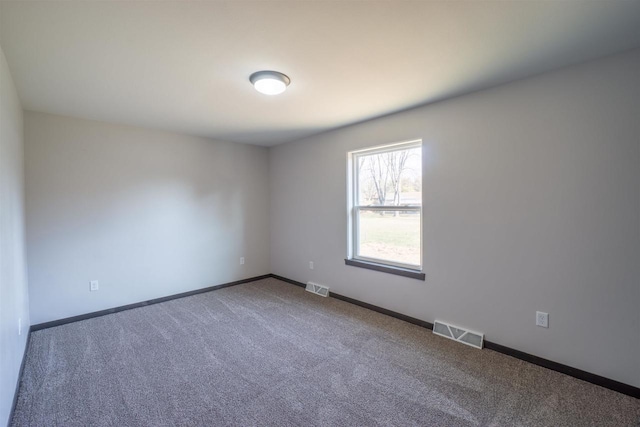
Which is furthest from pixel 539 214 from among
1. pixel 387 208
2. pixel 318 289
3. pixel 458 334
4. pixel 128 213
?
pixel 128 213

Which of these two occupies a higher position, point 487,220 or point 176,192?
point 176,192

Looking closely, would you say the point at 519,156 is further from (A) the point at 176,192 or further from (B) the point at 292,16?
(A) the point at 176,192

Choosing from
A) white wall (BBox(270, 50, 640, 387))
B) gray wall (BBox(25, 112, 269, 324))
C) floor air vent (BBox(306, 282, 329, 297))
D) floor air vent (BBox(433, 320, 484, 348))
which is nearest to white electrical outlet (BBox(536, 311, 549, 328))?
white wall (BBox(270, 50, 640, 387))

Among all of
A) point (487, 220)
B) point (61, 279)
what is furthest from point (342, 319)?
point (61, 279)

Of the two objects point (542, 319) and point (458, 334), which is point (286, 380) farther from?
point (542, 319)

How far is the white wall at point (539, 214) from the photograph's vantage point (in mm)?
1891

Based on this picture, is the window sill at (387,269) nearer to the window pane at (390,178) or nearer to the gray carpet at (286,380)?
the gray carpet at (286,380)

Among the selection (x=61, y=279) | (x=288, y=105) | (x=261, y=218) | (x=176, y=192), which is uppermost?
(x=288, y=105)

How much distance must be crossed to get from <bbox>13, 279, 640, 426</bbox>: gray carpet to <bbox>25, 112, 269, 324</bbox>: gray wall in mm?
564

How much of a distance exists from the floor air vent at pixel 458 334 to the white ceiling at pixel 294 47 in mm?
2230

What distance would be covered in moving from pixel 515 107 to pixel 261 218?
3827 millimetres

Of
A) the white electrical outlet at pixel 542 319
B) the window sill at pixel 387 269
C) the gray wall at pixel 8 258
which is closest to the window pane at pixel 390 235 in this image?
the window sill at pixel 387 269

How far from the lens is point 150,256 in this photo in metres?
3.67

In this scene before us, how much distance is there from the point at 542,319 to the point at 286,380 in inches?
82.0
